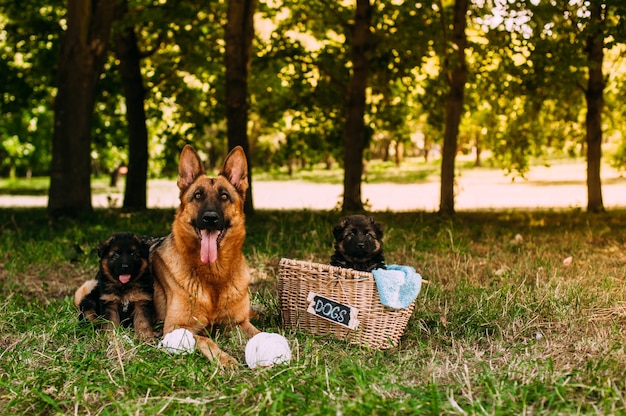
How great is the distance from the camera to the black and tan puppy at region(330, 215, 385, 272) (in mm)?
5500

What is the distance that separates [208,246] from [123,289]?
0.86m

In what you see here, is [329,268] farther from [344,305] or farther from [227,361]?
[227,361]

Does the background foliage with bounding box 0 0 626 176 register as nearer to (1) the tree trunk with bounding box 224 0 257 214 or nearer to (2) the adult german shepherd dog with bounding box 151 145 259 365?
(1) the tree trunk with bounding box 224 0 257 214

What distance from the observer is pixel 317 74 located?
18.1 metres

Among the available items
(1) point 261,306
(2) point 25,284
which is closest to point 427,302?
(1) point 261,306

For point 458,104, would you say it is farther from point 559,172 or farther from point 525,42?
point 559,172

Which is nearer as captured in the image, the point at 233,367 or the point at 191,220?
the point at 233,367

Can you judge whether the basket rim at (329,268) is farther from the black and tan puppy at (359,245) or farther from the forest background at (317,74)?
the forest background at (317,74)

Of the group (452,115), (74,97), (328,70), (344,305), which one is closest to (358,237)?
(344,305)

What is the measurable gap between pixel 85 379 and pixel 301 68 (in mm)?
14025

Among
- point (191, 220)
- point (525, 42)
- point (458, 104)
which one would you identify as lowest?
point (191, 220)

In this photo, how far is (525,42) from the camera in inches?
516

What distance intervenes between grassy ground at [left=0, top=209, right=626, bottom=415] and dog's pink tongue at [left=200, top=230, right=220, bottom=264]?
0.64 metres

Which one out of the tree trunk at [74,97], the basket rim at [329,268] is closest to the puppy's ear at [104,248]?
the basket rim at [329,268]
